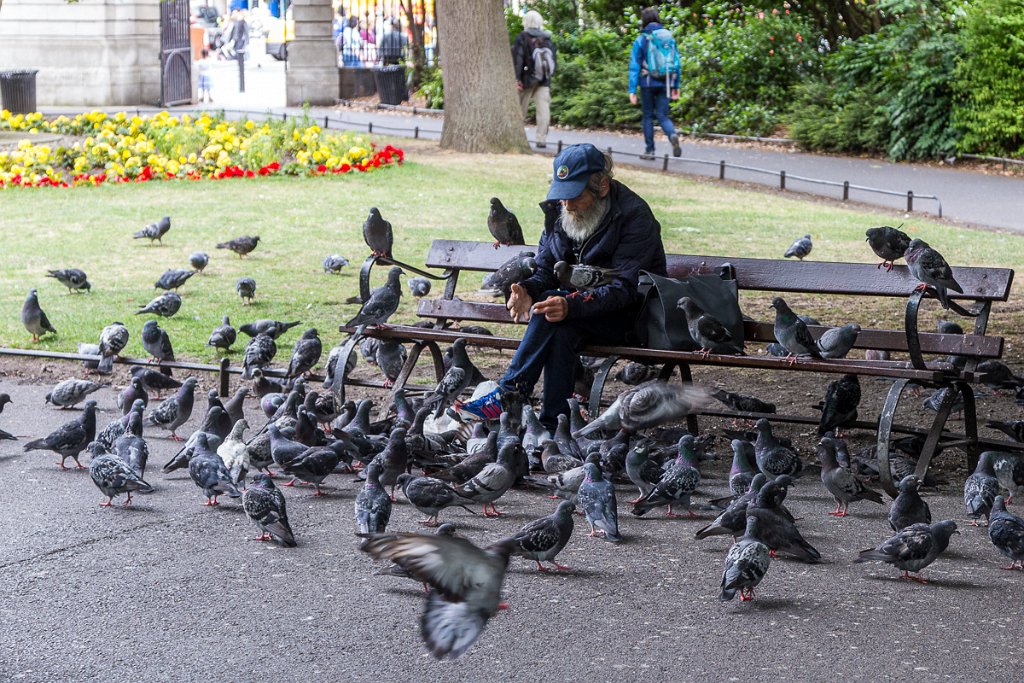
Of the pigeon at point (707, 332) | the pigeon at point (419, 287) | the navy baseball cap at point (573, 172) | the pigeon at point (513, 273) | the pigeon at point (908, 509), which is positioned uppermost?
the navy baseball cap at point (573, 172)

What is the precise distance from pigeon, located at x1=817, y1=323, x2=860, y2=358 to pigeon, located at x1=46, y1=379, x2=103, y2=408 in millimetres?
4483

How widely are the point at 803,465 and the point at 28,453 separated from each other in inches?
166

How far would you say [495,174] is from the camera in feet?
63.0

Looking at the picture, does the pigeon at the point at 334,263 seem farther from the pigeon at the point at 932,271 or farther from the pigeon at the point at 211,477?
the pigeon at the point at 932,271

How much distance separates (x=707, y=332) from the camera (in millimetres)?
6918

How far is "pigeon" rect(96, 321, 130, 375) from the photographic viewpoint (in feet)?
30.2

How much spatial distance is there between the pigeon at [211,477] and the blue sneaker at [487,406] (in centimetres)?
143

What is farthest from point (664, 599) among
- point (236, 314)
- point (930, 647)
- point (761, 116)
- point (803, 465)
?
point (761, 116)

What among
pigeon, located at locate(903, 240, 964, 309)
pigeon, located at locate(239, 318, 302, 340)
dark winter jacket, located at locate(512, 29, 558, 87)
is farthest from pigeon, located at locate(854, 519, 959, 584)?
dark winter jacket, located at locate(512, 29, 558, 87)

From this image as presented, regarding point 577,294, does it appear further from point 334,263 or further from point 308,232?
point 308,232

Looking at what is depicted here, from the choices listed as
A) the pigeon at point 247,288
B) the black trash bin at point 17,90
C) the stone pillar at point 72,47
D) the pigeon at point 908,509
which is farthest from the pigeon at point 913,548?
the stone pillar at point 72,47

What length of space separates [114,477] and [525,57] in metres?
17.5

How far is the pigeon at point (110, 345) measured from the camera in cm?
921

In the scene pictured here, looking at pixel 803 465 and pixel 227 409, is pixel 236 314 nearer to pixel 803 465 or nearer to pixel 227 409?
pixel 227 409
